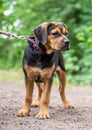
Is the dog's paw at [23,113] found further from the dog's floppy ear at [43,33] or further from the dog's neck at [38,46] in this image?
the dog's floppy ear at [43,33]

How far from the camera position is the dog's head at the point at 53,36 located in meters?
7.68

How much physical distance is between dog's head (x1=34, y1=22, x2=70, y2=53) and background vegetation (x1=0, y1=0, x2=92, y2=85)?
10.5 metres

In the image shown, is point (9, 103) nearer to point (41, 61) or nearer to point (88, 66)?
point (41, 61)

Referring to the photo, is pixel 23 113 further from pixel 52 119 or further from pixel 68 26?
pixel 68 26

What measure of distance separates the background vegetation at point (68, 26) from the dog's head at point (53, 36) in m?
10.5

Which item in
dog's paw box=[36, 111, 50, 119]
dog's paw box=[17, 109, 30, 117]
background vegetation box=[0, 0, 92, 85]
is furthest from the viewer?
background vegetation box=[0, 0, 92, 85]

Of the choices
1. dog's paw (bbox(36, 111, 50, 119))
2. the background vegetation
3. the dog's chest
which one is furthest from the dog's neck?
the background vegetation

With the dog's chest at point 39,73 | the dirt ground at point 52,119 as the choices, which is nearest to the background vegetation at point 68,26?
the dirt ground at point 52,119

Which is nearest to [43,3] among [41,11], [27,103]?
[41,11]

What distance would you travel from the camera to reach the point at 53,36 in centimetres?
777

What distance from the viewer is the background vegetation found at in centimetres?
1983

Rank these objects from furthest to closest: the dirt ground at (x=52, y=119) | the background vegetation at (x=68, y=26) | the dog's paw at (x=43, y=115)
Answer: the background vegetation at (x=68, y=26), the dog's paw at (x=43, y=115), the dirt ground at (x=52, y=119)

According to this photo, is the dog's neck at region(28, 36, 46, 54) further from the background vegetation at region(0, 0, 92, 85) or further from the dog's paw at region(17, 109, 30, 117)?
the background vegetation at region(0, 0, 92, 85)

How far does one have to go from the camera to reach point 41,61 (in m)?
7.92
